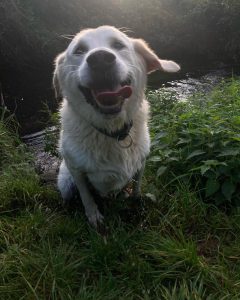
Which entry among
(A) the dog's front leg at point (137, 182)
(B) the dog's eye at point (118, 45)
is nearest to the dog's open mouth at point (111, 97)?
(B) the dog's eye at point (118, 45)

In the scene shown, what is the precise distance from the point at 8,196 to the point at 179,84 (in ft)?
20.7

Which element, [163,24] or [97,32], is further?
[163,24]

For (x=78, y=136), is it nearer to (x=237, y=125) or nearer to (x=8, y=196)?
(x=8, y=196)

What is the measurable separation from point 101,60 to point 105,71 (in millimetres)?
81

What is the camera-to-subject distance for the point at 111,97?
2.68 metres

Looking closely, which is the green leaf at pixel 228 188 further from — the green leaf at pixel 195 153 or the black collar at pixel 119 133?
the black collar at pixel 119 133

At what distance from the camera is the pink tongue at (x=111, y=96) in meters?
2.68

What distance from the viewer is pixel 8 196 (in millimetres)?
3461

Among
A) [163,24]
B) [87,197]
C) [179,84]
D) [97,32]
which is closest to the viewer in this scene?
[97,32]

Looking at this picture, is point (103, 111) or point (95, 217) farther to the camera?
point (95, 217)

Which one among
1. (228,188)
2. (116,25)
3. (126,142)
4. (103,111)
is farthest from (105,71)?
(116,25)

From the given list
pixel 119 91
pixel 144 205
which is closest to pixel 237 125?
pixel 144 205

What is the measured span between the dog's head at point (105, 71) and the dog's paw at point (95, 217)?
76cm

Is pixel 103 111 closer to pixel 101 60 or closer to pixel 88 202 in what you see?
pixel 101 60
